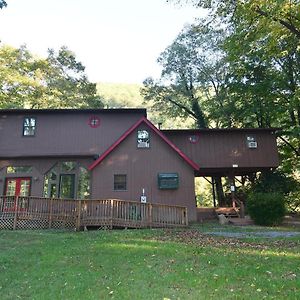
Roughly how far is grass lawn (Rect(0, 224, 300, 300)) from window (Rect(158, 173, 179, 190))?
311 inches

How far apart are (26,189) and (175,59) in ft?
63.8


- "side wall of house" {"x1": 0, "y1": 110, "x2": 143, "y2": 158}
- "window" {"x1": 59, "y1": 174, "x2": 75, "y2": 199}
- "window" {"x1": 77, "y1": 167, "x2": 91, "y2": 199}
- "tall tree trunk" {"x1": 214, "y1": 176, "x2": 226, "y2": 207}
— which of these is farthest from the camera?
→ "tall tree trunk" {"x1": 214, "y1": 176, "x2": 226, "y2": 207}

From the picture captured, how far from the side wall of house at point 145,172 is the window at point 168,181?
213mm

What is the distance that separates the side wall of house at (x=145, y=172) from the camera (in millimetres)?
17266

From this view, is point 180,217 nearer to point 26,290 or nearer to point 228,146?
point 228,146

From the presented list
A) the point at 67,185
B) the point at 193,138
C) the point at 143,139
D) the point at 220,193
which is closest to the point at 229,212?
the point at 193,138

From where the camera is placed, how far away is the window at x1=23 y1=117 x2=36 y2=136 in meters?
19.4

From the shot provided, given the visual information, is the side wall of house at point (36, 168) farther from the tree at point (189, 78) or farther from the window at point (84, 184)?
the tree at point (189, 78)

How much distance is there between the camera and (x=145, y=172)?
17.5 m

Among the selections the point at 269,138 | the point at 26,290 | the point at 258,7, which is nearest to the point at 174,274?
the point at 26,290

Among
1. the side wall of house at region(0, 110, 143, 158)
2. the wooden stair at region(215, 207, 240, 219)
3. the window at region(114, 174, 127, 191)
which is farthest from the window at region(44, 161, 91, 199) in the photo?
the wooden stair at region(215, 207, 240, 219)

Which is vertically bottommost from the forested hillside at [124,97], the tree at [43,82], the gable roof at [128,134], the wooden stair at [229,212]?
the wooden stair at [229,212]

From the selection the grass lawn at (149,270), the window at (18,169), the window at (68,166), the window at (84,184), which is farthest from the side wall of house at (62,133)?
the grass lawn at (149,270)

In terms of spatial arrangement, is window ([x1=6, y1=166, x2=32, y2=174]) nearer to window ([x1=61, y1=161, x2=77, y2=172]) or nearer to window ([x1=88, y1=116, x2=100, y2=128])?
window ([x1=61, y1=161, x2=77, y2=172])
